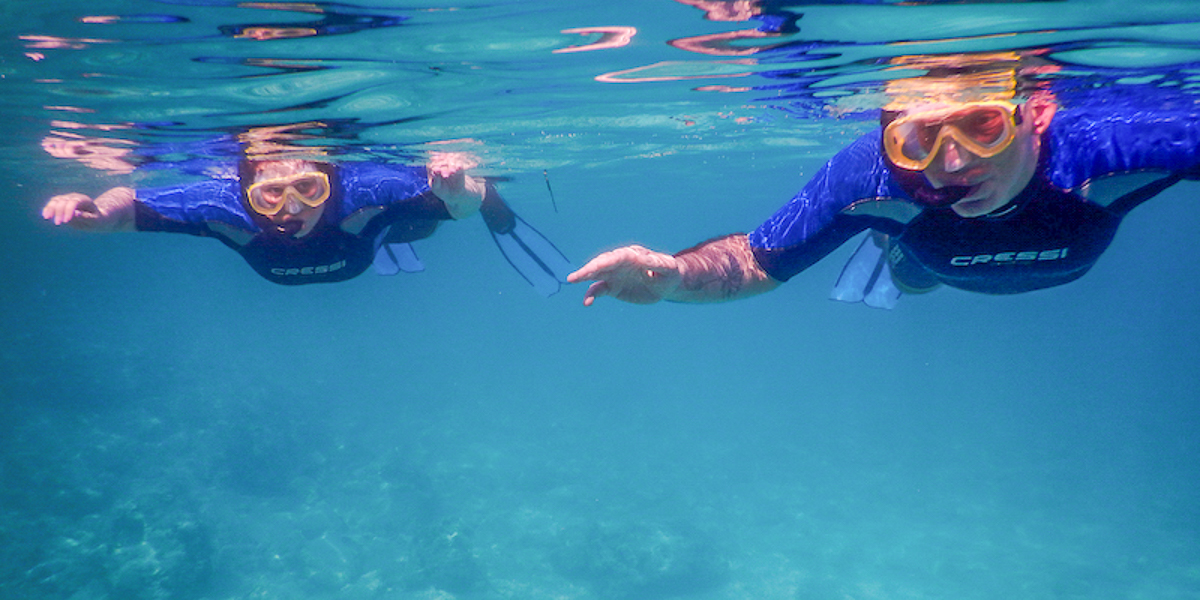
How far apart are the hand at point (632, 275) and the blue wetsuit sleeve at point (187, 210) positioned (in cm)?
518

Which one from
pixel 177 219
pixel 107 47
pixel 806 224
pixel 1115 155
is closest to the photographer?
pixel 1115 155

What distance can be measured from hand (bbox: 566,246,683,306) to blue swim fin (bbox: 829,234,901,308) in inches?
132

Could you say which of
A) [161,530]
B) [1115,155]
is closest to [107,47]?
[1115,155]

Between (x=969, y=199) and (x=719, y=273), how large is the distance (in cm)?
154

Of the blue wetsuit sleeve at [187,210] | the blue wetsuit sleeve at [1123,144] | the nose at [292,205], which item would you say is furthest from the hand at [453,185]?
the blue wetsuit sleeve at [1123,144]

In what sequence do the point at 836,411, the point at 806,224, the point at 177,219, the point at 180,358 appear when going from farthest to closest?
the point at 836,411
the point at 180,358
the point at 177,219
the point at 806,224

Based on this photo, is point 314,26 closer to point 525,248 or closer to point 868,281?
point 525,248

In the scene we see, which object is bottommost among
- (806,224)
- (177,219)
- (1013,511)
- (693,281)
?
(1013,511)

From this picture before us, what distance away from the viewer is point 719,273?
148 inches

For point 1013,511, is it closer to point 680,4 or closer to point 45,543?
point 680,4

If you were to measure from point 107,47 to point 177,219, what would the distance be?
5.95ft

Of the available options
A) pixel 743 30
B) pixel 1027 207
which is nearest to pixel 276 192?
pixel 743 30

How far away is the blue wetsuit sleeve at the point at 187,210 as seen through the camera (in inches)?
254

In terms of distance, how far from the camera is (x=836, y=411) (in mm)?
33625
